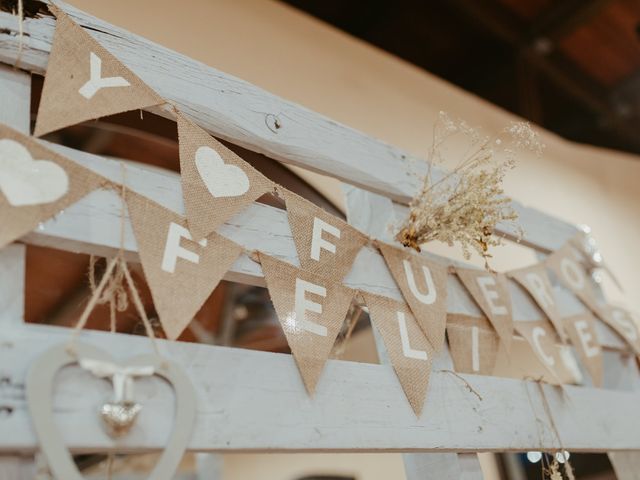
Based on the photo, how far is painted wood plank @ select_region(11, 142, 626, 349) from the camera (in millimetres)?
1058

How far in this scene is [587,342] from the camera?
1933 mm

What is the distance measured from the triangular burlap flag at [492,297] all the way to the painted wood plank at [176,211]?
0.08ft

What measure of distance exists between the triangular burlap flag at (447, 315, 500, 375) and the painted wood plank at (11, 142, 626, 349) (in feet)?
0.10

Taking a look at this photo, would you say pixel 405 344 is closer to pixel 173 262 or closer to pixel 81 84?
pixel 173 262

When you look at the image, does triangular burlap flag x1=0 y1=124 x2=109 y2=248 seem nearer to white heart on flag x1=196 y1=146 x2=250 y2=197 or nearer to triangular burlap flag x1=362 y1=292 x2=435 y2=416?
white heart on flag x1=196 y1=146 x2=250 y2=197

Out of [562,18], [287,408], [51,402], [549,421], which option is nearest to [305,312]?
[287,408]

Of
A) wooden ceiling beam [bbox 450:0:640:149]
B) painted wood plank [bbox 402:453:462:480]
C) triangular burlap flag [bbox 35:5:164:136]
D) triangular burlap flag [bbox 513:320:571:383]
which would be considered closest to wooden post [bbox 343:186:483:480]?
painted wood plank [bbox 402:453:462:480]

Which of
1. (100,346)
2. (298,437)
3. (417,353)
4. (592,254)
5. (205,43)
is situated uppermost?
(205,43)

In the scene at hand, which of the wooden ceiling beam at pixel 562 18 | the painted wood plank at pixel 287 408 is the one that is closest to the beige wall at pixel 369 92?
the wooden ceiling beam at pixel 562 18

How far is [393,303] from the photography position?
1.46 meters

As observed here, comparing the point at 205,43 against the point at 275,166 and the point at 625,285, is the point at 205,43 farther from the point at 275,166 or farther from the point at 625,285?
the point at 625,285

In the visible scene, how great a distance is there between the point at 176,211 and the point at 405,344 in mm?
585

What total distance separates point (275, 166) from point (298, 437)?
1233 millimetres

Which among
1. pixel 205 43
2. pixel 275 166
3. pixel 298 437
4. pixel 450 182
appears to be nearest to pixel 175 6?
pixel 205 43
